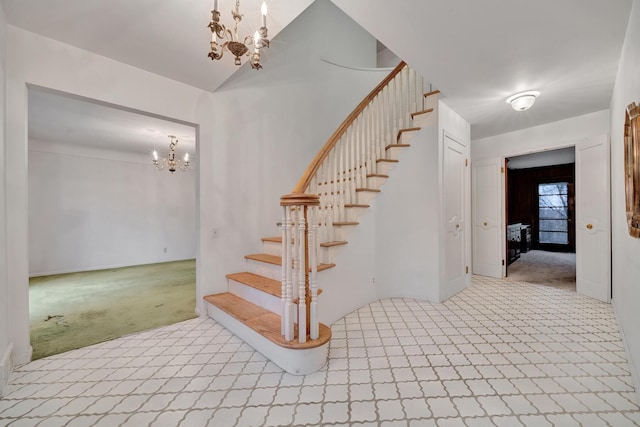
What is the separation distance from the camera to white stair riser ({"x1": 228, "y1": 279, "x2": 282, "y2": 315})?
94.8 inches

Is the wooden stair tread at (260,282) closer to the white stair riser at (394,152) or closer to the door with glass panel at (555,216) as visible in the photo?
the white stair riser at (394,152)

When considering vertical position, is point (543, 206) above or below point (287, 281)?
above

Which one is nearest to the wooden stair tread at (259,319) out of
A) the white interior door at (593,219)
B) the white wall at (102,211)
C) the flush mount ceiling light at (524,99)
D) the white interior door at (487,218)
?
the flush mount ceiling light at (524,99)

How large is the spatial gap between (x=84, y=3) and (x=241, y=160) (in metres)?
1.73

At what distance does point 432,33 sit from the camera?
6.50 feet

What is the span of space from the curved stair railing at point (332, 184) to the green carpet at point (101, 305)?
1661 mm

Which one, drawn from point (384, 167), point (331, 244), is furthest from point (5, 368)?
point (384, 167)

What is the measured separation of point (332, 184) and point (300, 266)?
1365 millimetres

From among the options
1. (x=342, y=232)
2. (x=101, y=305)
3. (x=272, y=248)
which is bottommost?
(x=101, y=305)

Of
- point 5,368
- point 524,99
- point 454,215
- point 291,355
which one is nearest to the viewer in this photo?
point 5,368

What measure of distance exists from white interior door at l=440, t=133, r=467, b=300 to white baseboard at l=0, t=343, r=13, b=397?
3.77m

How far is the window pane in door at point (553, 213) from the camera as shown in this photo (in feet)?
24.1

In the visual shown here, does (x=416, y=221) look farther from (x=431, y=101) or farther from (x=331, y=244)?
(x=431, y=101)

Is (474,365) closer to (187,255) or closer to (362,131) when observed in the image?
(362,131)
